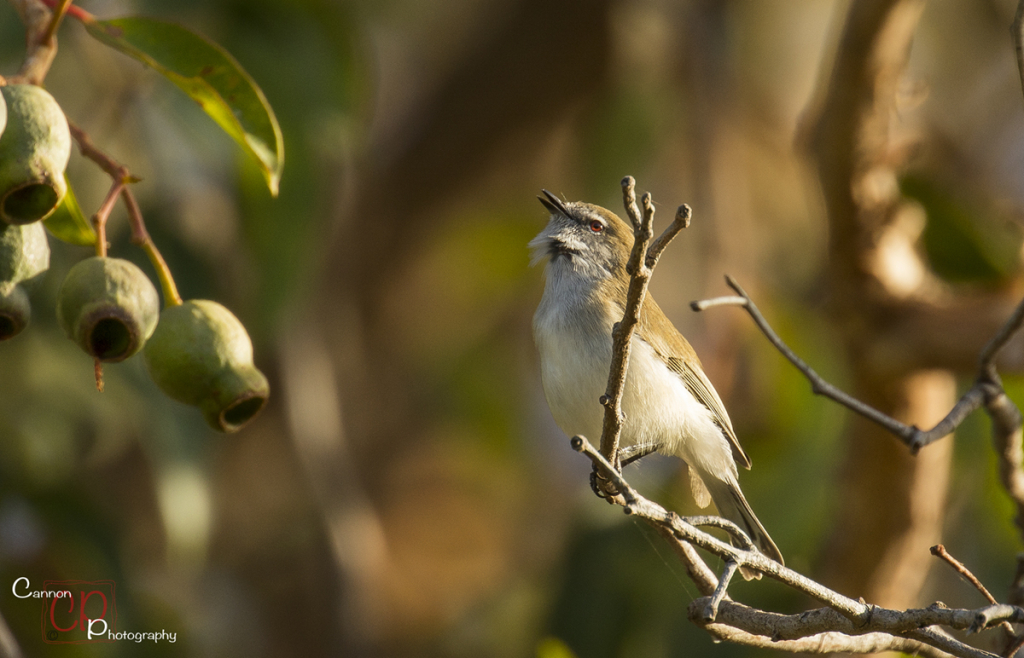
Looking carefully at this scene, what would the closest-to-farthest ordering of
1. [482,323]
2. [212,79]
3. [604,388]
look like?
[212,79] → [604,388] → [482,323]

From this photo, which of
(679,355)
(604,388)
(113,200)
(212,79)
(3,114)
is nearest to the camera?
(3,114)

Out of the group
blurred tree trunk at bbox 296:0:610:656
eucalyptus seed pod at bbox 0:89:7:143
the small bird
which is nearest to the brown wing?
the small bird

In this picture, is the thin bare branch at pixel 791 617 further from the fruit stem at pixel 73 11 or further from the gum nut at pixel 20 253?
the fruit stem at pixel 73 11

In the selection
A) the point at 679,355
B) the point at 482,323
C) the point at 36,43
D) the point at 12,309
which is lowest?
the point at 12,309

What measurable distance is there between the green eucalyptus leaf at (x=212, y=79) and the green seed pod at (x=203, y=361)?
0.92ft

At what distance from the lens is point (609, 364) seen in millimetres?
1779

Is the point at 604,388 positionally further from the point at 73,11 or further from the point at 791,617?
the point at 73,11

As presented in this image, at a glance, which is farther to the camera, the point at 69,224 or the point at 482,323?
the point at 482,323

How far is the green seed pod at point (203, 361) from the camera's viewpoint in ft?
3.89

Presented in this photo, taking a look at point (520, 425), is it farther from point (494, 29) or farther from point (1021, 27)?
point (1021, 27)

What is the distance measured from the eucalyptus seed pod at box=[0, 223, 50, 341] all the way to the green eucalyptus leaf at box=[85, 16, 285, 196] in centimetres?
35

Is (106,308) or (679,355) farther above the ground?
(679,355)

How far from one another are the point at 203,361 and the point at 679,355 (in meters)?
1.00

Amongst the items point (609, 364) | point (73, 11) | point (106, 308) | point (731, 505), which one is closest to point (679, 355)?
point (609, 364)
